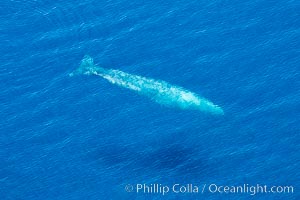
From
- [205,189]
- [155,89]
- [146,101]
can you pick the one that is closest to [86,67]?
[146,101]

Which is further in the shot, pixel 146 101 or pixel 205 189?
pixel 146 101

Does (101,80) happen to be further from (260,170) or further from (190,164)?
(260,170)

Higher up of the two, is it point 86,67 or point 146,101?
point 86,67

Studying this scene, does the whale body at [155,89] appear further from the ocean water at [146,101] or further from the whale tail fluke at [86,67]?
the ocean water at [146,101]

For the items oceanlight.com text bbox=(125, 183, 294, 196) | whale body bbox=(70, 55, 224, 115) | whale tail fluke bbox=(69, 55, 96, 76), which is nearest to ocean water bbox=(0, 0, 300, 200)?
oceanlight.com text bbox=(125, 183, 294, 196)

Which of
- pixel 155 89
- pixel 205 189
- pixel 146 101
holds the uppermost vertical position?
pixel 155 89

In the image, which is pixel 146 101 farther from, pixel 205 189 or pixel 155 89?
pixel 205 189
